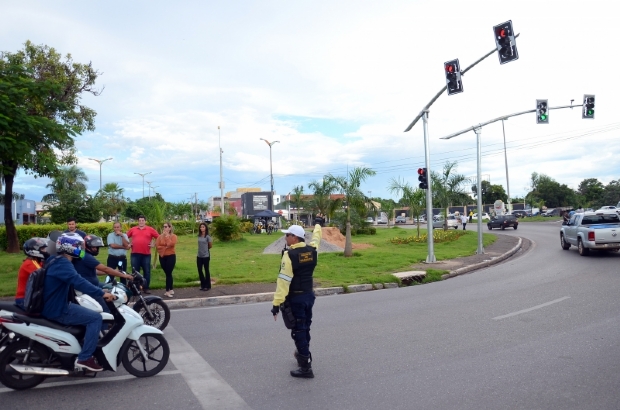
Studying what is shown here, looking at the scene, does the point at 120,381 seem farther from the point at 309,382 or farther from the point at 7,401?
the point at 309,382

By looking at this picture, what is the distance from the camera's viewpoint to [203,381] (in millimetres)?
6012

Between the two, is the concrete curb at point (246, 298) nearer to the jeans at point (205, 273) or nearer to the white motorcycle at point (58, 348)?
the jeans at point (205, 273)

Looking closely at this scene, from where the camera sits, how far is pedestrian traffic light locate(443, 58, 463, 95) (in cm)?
1608

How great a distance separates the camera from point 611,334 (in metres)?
7.85

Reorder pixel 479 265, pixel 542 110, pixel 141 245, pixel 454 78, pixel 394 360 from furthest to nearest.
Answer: pixel 542 110 → pixel 479 265 → pixel 454 78 → pixel 141 245 → pixel 394 360

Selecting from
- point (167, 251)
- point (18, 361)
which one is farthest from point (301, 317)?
point (167, 251)

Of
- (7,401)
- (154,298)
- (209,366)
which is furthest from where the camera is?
(154,298)

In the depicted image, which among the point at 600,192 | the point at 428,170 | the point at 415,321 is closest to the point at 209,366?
the point at 415,321

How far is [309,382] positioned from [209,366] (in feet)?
4.64

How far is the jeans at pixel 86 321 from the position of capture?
578cm

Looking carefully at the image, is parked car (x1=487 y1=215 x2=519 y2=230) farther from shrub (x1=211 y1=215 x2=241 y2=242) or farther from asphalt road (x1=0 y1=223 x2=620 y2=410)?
asphalt road (x1=0 y1=223 x2=620 y2=410)

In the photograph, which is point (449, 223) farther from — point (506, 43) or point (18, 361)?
point (18, 361)

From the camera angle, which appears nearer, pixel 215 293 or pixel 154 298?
pixel 154 298

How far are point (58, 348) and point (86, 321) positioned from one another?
388mm
